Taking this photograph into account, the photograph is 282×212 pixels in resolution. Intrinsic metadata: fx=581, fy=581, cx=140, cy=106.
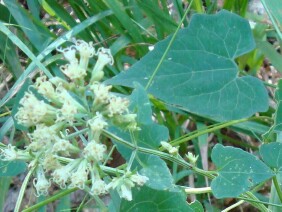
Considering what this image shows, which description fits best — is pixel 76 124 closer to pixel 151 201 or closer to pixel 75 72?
pixel 75 72

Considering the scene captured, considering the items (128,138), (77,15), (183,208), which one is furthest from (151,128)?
(77,15)

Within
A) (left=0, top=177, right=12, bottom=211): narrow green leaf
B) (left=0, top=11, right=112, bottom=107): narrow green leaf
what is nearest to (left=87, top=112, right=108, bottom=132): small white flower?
(left=0, top=11, right=112, bottom=107): narrow green leaf

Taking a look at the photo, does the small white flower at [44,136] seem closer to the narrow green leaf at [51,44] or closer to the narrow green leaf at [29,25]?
the narrow green leaf at [51,44]

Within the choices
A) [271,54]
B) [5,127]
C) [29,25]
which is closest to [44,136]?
[5,127]

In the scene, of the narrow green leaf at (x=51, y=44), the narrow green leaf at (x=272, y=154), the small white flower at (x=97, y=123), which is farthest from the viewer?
the narrow green leaf at (x=51, y=44)

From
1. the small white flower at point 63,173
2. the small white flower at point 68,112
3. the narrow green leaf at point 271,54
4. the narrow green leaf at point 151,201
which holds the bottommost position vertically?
the narrow green leaf at point 271,54

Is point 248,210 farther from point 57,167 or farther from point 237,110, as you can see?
point 57,167

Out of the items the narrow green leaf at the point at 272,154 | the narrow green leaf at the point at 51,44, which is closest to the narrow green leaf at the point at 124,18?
the narrow green leaf at the point at 51,44
